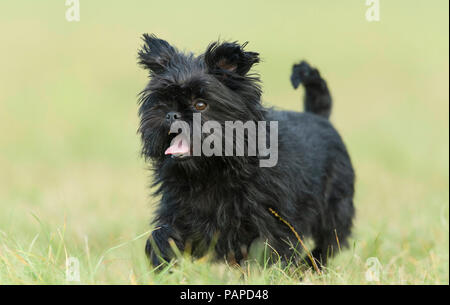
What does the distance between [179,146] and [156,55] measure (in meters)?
Answer: 0.78

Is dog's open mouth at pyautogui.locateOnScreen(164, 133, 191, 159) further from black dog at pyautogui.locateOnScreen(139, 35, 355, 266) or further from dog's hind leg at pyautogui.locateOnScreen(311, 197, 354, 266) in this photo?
dog's hind leg at pyautogui.locateOnScreen(311, 197, 354, 266)

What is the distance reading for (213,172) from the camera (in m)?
4.25

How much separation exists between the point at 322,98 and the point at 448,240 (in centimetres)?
216

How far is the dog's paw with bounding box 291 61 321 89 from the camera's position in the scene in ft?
18.9

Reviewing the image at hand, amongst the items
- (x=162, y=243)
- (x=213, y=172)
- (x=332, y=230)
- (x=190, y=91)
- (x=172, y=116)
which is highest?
(x=190, y=91)

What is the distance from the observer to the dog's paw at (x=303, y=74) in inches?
227

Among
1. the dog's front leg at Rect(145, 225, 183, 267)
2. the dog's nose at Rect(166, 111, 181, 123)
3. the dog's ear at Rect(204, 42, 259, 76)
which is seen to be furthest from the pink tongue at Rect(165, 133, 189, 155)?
the dog's front leg at Rect(145, 225, 183, 267)

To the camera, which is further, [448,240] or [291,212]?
[448,240]

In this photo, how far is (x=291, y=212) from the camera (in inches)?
183

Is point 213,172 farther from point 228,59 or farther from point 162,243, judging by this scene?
point 228,59

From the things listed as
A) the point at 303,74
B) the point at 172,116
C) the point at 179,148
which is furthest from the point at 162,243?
the point at 303,74

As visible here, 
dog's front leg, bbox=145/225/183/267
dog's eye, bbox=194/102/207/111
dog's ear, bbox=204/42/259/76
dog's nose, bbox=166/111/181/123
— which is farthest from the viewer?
dog's front leg, bbox=145/225/183/267

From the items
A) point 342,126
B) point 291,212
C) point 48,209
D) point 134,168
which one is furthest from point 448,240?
point 342,126
